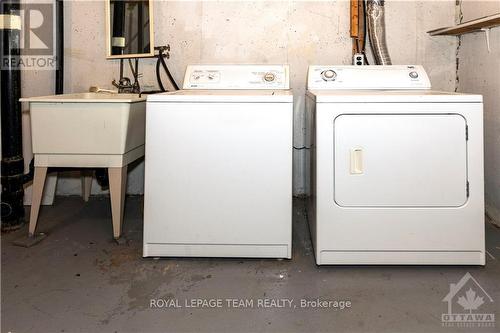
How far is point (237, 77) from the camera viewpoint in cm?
234

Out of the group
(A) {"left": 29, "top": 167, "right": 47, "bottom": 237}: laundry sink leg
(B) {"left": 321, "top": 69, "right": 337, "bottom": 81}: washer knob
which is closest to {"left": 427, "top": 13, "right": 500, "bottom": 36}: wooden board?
(B) {"left": 321, "top": 69, "right": 337, "bottom": 81}: washer knob

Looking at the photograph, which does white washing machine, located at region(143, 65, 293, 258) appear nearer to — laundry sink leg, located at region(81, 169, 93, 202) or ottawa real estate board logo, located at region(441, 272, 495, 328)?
ottawa real estate board logo, located at region(441, 272, 495, 328)

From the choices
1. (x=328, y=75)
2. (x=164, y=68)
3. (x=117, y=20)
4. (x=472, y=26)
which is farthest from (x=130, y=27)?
(x=472, y=26)

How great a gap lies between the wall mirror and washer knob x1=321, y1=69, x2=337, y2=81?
3.85ft

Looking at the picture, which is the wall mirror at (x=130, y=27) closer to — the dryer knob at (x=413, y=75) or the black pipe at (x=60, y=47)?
the black pipe at (x=60, y=47)

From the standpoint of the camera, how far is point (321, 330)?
129cm

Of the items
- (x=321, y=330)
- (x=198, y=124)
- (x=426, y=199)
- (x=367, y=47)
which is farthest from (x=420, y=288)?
(x=367, y=47)

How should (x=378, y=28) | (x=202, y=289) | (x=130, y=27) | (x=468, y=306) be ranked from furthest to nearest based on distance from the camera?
(x=130, y=27)
(x=378, y=28)
(x=202, y=289)
(x=468, y=306)

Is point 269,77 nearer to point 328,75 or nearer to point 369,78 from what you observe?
point 328,75

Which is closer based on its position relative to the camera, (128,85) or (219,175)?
(219,175)

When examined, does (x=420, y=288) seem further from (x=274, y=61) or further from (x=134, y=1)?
(x=134, y=1)

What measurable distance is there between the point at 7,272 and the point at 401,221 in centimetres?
178

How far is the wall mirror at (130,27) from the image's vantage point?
262cm

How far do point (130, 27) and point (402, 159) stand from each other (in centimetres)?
201
